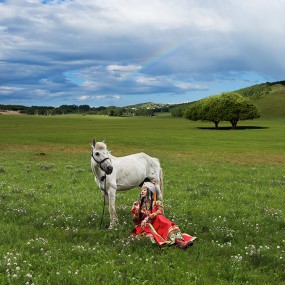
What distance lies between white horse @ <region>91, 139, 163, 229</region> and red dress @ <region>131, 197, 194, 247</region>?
1.21m

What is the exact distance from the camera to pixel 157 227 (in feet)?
34.6

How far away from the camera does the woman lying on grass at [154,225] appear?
32.9 feet

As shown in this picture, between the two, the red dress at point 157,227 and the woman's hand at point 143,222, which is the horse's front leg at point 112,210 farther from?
→ the woman's hand at point 143,222

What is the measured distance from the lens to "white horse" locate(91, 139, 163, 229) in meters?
11.7

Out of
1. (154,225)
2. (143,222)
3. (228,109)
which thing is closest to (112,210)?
(143,222)

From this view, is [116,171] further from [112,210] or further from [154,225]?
[154,225]

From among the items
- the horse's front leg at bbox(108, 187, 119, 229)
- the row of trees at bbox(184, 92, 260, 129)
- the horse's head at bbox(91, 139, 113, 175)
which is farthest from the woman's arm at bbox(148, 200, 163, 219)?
the row of trees at bbox(184, 92, 260, 129)

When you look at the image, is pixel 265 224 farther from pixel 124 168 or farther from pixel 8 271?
pixel 8 271

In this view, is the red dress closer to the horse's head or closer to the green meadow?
the green meadow

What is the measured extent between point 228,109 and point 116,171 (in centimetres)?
11550

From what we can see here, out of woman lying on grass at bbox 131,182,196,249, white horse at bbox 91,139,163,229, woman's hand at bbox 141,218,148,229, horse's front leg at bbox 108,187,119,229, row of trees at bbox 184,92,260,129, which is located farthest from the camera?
row of trees at bbox 184,92,260,129

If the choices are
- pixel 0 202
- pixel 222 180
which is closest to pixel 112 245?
pixel 0 202

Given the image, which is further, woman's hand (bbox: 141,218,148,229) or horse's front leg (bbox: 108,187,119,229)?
horse's front leg (bbox: 108,187,119,229)

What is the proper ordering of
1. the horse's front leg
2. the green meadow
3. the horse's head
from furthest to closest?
the horse's front leg → the horse's head → the green meadow
